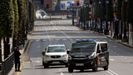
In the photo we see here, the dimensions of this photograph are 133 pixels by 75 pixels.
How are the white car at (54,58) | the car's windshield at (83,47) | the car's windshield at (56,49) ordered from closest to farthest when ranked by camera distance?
the car's windshield at (83,47)
the white car at (54,58)
the car's windshield at (56,49)

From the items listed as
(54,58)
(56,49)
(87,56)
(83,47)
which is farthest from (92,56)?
(56,49)

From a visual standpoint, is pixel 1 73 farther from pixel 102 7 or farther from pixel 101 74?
pixel 102 7

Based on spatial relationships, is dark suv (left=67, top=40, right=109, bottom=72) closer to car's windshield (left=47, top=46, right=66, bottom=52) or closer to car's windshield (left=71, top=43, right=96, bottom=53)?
car's windshield (left=71, top=43, right=96, bottom=53)

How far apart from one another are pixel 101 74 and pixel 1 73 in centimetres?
807

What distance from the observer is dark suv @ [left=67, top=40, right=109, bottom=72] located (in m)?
39.1

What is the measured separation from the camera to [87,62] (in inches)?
1535

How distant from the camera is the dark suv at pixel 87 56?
39125mm

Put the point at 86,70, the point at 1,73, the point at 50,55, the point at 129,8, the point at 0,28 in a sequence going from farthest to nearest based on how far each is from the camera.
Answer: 1. the point at 129,8
2. the point at 50,55
3. the point at 86,70
4. the point at 0,28
5. the point at 1,73

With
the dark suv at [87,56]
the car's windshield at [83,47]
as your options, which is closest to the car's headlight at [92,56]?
the dark suv at [87,56]

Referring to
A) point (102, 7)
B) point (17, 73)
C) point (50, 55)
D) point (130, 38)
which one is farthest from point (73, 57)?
point (102, 7)

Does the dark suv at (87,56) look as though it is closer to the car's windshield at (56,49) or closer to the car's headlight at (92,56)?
the car's headlight at (92,56)

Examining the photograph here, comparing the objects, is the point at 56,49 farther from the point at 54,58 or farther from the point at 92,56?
Answer: the point at 92,56

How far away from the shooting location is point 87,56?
39250 mm

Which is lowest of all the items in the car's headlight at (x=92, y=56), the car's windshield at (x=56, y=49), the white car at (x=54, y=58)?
the white car at (x=54, y=58)
